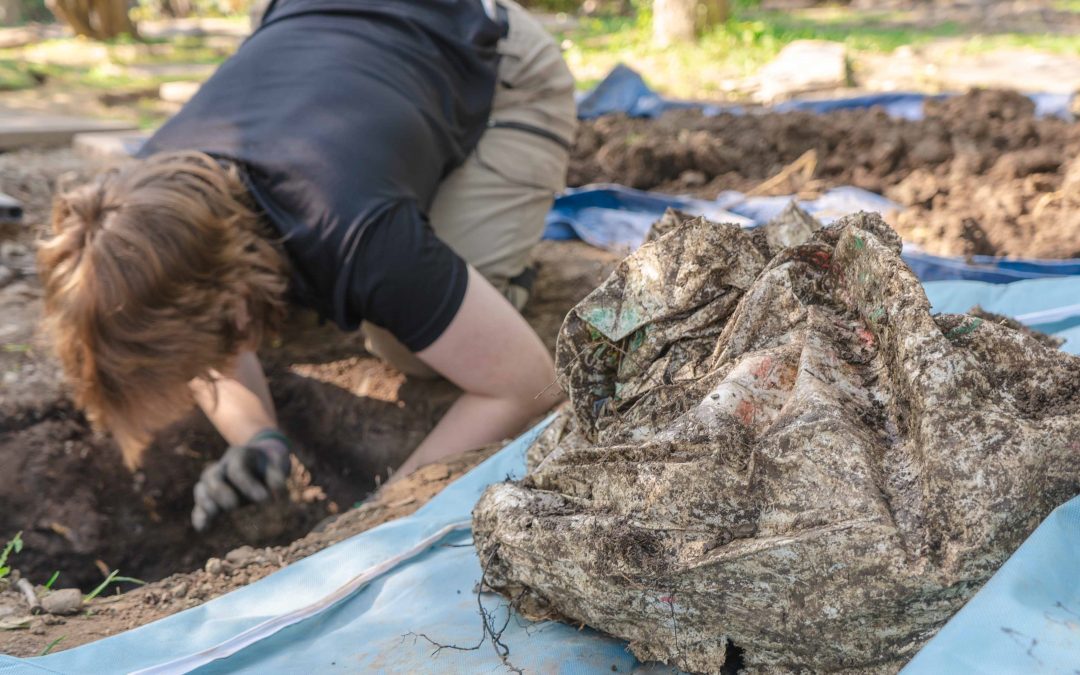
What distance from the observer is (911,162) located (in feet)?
11.5

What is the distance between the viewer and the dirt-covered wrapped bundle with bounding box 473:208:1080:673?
0.95 metres

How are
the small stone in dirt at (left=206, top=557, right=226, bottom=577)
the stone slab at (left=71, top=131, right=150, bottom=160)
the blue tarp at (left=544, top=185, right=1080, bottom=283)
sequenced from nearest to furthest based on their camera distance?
the small stone in dirt at (left=206, top=557, right=226, bottom=577) < the blue tarp at (left=544, top=185, right=1080, bottom=283) < the stone slab at (left=71, top=131, right=150, bottom=160)

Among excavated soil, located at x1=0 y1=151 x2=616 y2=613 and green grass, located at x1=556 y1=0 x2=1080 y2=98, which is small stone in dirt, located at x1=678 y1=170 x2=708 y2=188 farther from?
green grass, located at x1=556 y1=0 x2=1080 y2=98

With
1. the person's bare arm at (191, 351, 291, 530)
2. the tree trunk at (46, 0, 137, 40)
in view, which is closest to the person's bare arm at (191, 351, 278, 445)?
the person's bare arm at (191, 351, 291, 530)

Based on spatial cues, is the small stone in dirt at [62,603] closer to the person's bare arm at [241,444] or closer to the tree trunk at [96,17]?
the person's bare arm at [241,444]

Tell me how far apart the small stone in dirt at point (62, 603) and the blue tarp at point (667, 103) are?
3711mm

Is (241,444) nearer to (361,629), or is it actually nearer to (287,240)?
(287,240)

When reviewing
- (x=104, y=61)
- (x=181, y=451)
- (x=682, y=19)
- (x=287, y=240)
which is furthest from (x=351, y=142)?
(x=104, y=61)

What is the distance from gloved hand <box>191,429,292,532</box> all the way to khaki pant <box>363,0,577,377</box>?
48 cm

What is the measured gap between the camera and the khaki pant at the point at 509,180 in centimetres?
262

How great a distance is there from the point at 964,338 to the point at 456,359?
121 centimetres

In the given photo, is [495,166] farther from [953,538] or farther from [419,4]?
[953,538]

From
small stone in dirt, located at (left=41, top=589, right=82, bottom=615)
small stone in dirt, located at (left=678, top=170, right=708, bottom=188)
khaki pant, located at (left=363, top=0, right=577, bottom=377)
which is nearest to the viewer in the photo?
small stone in dirt, located at (left=41, top=589, right=82, bottom=615)

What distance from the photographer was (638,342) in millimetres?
1325
